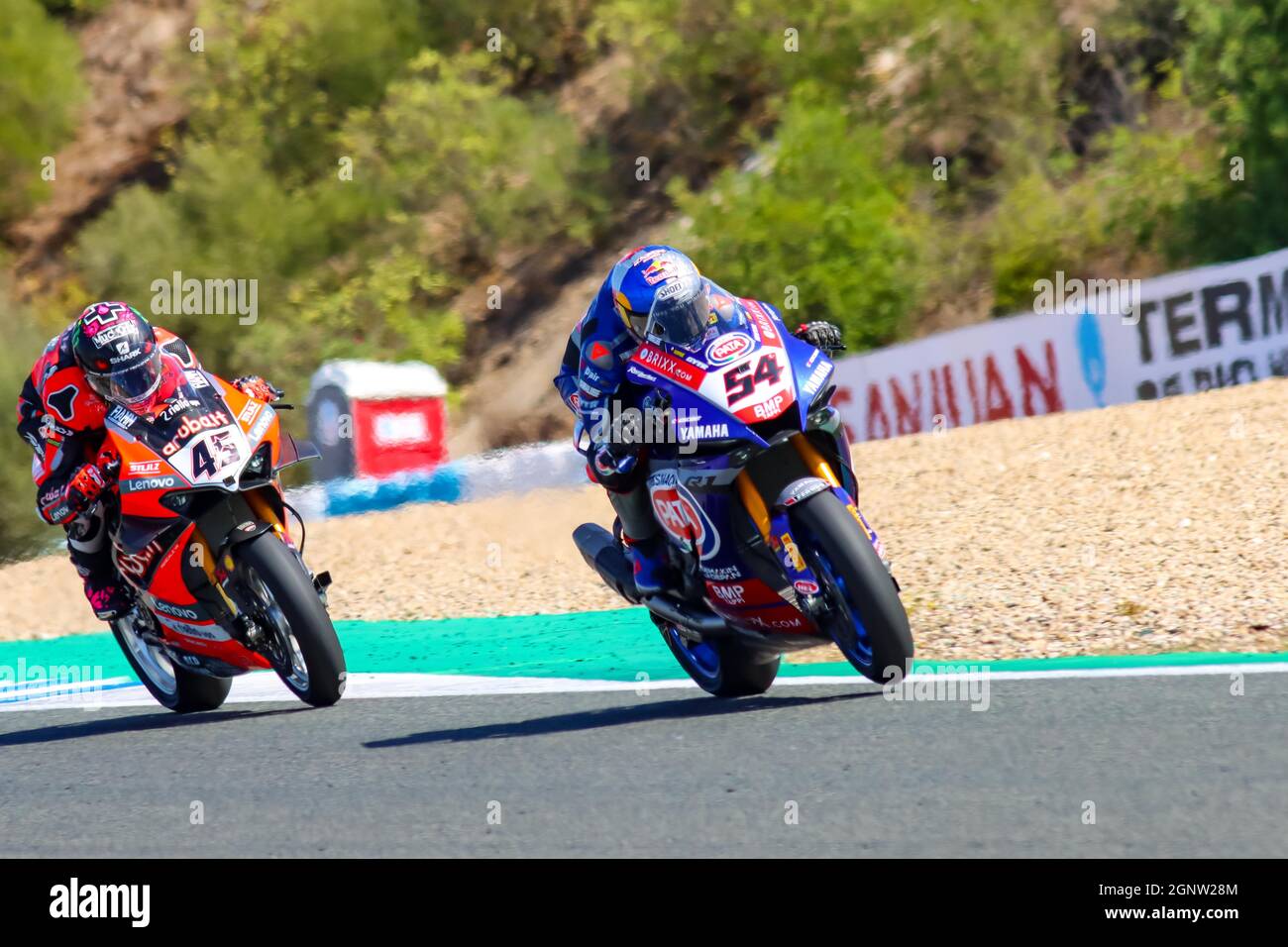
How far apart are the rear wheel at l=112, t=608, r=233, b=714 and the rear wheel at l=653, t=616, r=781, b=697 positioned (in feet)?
8.35

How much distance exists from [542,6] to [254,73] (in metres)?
6.35

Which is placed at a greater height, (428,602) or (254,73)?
(254,73)

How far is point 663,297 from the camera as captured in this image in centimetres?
712

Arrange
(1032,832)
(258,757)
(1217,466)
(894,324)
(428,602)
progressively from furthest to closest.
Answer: (894,324) < (428,602) < (1217,466) < (258,757) < (1032,832)

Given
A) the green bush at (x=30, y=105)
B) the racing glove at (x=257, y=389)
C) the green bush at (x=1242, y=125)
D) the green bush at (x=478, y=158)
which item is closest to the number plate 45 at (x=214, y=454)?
the racing glove at (x=257, y=389)

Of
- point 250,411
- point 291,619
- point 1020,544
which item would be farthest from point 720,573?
point 1020,544

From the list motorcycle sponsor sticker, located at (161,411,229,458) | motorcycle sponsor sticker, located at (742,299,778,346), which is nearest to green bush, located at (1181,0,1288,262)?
motorcycle sponsor sticker, located at (742,299,778,346)

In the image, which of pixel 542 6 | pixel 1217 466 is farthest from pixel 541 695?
pixel 542 6

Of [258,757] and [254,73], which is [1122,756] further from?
[254,73]

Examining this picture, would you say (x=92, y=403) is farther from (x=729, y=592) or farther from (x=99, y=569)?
(x=729, y=592)

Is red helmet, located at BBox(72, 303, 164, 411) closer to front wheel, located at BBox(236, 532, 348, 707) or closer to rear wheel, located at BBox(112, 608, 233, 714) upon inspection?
front wheel, located at BBox(236, 532, 348, 707)

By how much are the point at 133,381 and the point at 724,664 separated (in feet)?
9.91

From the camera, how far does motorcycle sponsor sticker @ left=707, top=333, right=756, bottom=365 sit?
6.98 meters

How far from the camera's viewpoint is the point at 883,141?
29344 millimetres
